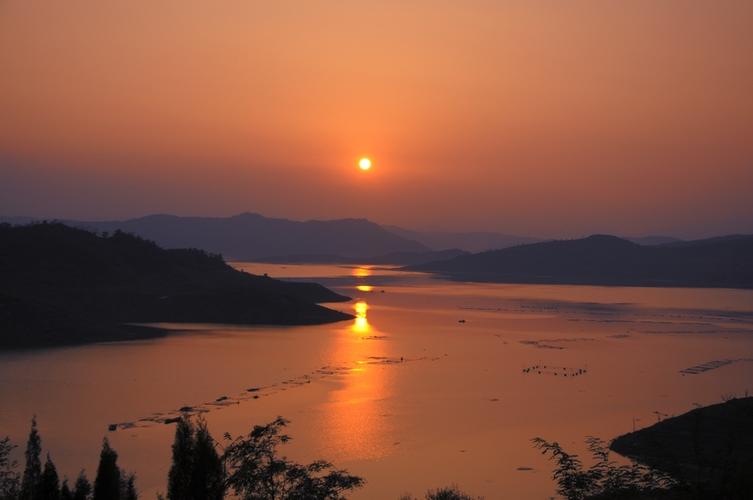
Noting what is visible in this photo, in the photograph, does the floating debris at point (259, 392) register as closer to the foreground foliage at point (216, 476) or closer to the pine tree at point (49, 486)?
the foreground foliage at point (216, 476)

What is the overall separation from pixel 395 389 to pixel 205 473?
26671 millimetres

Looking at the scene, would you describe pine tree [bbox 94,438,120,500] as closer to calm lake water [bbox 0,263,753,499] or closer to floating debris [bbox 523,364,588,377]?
calm lake water [bbox 0,263,753,499]

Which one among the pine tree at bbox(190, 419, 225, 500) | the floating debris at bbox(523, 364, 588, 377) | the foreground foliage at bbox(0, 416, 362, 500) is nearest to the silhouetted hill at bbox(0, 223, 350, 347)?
the floating debris at bbox(523, 364, 588, 377)

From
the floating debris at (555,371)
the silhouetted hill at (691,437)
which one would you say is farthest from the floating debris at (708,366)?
the silhouetted hill at (691,437)

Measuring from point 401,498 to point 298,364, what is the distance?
28.5m

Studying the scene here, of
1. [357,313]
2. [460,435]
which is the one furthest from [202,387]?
[357,313]

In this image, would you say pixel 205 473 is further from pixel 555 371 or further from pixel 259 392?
pixel 555 371

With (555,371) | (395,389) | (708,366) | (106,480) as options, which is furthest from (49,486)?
(708,366)

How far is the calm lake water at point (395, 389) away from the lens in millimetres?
30719

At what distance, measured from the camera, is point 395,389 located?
45062 mm

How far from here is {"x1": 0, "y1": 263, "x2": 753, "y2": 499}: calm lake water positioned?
30.7 meters

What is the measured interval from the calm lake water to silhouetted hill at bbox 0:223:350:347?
6.15m

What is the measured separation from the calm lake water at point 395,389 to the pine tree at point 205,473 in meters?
7.98

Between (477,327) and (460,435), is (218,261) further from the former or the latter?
(460,435)
